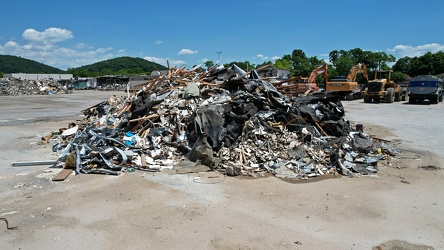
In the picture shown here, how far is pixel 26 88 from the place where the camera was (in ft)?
148

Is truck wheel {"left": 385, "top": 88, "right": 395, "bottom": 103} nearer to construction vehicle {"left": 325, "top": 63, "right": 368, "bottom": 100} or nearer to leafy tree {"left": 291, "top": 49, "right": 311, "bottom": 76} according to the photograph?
construction vehicle {"left": 325, "top": 63, "right": 368, "bottom": 100}

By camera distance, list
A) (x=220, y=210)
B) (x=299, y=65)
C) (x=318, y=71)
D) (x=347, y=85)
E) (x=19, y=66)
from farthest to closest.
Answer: (x=19, y=66) < (x=299, y=65) < (x=347, y=85) < (x=318, y=71) < (x=220, y=210)

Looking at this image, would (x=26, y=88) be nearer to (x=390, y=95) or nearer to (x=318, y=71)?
(x=318, y=71)

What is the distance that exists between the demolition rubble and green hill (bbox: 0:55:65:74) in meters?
135

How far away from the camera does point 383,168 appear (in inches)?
278

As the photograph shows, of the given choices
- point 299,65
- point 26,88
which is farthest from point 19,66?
point 299,65

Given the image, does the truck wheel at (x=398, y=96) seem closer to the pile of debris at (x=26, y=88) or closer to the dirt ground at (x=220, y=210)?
the dirt ground at (x=220, y=210)

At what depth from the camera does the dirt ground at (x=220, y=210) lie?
3.88 metres

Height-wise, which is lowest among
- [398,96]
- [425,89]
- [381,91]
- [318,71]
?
[398,96]

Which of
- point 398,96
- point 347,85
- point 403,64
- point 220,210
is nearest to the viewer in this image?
point 220,210

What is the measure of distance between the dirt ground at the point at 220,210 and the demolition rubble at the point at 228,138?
48cm

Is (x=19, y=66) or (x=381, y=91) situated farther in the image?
(x=19, y=66)

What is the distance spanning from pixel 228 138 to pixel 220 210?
2958 mm

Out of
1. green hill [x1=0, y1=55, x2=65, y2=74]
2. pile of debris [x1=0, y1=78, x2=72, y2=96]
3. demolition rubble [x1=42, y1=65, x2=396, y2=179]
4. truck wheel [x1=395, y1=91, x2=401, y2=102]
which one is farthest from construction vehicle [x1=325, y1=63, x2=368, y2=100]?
→ green hill [x1=0, y1=55, x2=65, y2=74]
